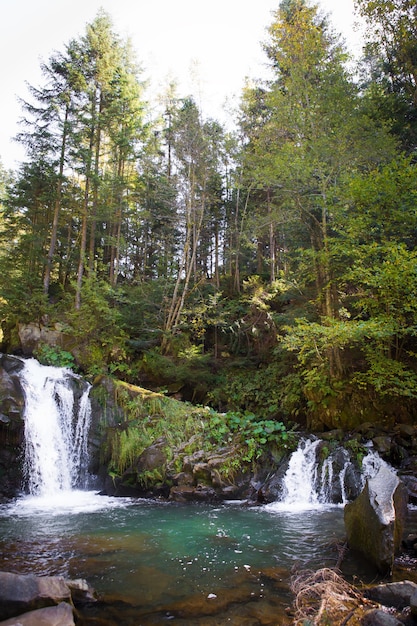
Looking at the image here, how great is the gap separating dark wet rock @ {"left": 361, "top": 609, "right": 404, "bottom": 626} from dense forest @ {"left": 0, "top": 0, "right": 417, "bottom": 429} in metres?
6.54

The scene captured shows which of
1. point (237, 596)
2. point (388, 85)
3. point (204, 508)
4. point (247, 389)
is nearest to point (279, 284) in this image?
point (247, 389)

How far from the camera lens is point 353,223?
34.5 ft

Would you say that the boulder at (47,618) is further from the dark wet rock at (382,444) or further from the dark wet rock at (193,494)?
the dark wet rock at (382,444)

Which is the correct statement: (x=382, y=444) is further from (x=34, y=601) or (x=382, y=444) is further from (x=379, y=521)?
(x=34, y=601)

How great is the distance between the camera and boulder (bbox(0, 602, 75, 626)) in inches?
127

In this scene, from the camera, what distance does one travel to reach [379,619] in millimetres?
3389

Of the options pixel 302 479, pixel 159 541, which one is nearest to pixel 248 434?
pixel 302 479

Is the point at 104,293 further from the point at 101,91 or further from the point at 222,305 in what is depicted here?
the point at 101,91

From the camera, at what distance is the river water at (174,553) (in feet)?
13.5

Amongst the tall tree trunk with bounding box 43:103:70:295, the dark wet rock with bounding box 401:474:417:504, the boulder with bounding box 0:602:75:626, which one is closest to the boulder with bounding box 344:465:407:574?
the dark wet rock with bounding box 401:474:417:504

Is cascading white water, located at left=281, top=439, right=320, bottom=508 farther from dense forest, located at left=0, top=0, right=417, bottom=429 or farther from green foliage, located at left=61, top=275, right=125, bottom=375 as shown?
green foliage, located at left=61, top=275, right=125, bottom=375

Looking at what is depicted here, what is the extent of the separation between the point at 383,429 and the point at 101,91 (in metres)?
19.9

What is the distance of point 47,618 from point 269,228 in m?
16.6

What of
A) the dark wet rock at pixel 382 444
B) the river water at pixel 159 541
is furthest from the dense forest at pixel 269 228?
the river water at pixel 159 541
